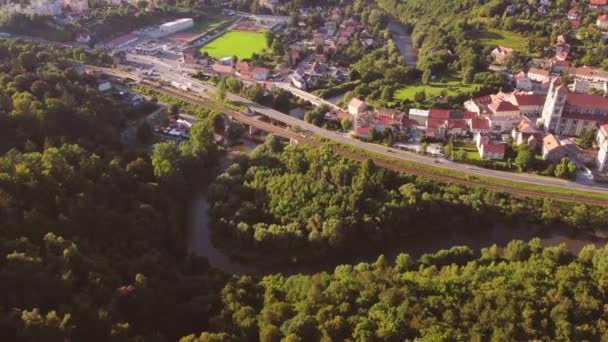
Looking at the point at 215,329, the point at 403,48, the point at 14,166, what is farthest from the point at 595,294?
the point at 403,48

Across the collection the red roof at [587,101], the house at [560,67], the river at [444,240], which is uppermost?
the house at [560,67]

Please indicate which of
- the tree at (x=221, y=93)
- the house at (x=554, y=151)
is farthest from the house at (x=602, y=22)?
the tree at (x=221, y=93)

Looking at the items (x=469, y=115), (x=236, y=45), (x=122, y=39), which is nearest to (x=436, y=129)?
(x=469, y=115)

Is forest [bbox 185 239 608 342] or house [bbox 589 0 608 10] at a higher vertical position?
house [bbox 589 0 608 10]

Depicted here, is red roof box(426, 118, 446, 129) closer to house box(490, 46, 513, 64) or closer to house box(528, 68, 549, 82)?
house box(528, 68, 549, 82)

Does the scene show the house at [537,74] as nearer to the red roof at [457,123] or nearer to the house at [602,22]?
the red roof at [457,123]

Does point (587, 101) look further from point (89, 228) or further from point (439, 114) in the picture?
point (89, 228)

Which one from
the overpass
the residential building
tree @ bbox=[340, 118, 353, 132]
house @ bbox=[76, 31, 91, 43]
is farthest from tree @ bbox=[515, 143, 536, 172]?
house @ bbox=[76, 31, 91, 43]
